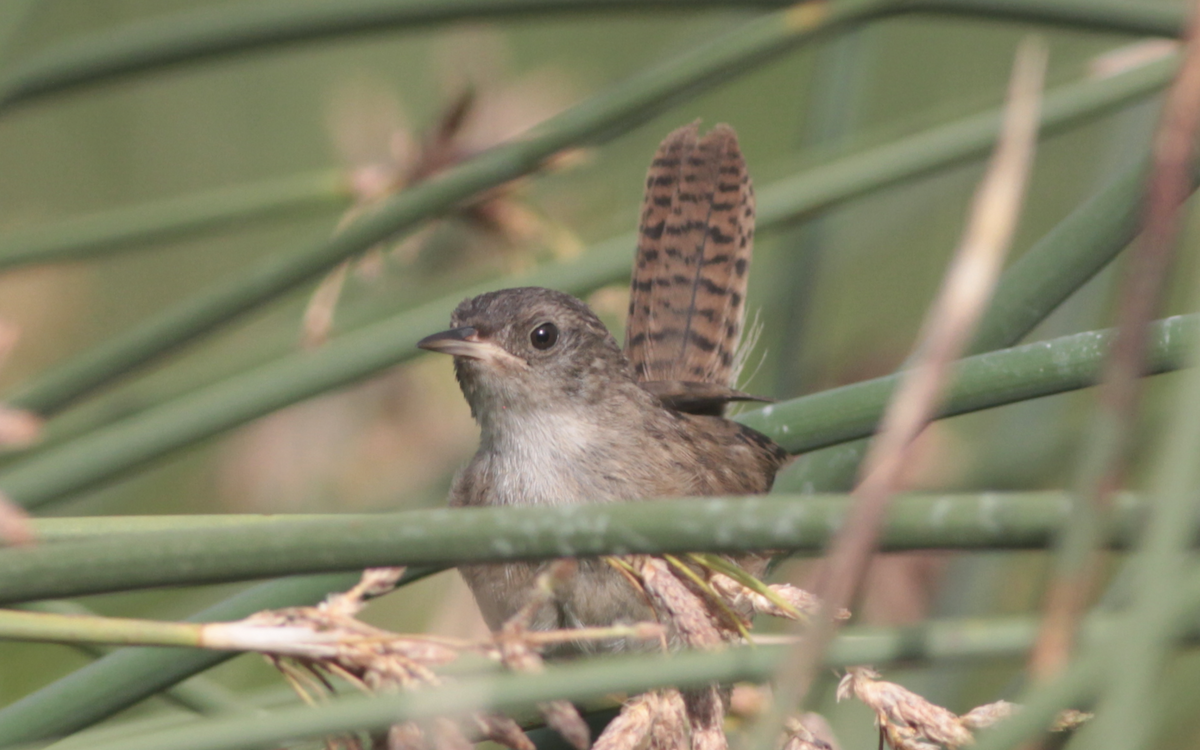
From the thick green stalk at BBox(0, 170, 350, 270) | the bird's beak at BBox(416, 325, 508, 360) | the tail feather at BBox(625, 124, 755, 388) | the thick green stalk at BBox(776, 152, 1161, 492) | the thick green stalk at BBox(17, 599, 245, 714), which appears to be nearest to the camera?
the thick green stalk at BBox(776, 152, 1161, 492)

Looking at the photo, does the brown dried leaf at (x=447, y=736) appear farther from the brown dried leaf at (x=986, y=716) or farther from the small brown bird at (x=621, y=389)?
the small brown bird at (x=621, y=389)

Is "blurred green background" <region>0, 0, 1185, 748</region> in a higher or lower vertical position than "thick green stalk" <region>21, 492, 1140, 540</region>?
higher

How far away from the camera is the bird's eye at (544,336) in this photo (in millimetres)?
2348

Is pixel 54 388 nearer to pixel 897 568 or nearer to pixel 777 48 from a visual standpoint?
pixel 777 48

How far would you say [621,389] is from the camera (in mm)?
2445

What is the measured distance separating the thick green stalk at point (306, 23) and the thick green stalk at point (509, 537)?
1358 millimetres

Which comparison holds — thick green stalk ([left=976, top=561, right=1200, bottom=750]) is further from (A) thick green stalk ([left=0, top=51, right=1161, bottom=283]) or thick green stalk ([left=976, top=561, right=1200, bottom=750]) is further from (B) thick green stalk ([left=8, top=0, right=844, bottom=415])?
(B) thick green stalk ([left=8, top=0, right=844, bottom=415])

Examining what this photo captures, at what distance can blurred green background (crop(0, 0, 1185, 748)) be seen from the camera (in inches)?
113

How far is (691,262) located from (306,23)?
1.05 meters

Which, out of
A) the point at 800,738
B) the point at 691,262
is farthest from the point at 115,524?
the point at 691,262

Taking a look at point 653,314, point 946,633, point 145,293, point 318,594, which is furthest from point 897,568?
point 145,293

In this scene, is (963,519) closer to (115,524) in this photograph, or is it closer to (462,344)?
(115,524)

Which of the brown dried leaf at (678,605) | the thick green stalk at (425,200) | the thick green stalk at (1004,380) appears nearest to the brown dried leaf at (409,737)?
the brown dried leaf at (678,605)

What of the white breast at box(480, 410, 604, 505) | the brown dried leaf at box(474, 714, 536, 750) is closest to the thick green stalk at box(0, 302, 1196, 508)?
the white breast at box(480, 410, 604, 505)
